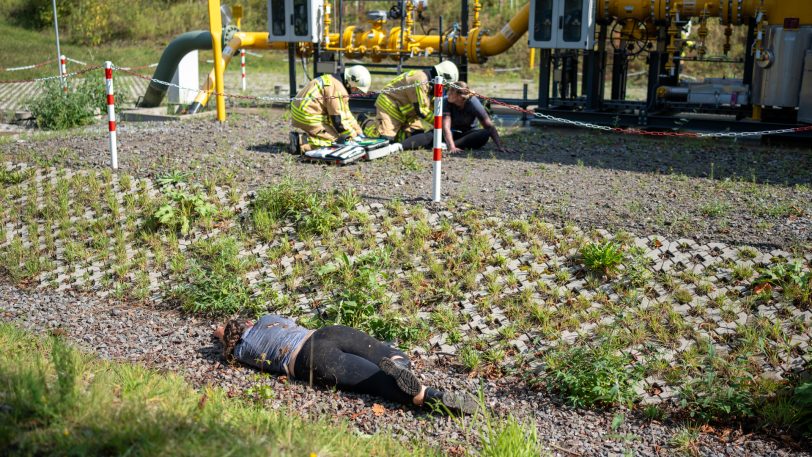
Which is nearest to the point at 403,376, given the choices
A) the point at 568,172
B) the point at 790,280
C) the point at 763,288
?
the point at 763,288

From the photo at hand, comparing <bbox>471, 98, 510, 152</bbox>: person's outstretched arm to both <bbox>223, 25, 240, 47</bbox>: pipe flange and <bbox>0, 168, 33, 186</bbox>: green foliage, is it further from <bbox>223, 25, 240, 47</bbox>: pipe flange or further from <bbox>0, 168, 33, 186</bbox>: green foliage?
<bbox>223, 25, 240, 47</bbox>: pipe flange

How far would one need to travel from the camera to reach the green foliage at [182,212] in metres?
8.47

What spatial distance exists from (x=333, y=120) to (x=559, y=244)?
431 cm

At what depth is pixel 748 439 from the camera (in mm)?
5281

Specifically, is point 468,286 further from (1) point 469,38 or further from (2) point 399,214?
(1) point 469,38

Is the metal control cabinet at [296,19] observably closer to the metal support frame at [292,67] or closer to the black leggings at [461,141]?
the metal support frame at [292,67]

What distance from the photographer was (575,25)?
13766 mm

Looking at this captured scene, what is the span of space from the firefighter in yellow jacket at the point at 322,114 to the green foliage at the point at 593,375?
214 inches

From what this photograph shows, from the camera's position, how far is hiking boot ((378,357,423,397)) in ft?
17.5

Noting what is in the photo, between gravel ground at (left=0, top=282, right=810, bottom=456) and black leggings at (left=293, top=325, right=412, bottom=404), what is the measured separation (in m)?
0.09

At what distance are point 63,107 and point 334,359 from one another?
10313mm

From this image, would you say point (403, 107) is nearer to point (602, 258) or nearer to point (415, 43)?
point (602, 258)

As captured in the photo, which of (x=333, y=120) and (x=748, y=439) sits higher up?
(x=333, y=120)

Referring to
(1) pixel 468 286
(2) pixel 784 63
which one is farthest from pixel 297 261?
(2) pixel 784 63
